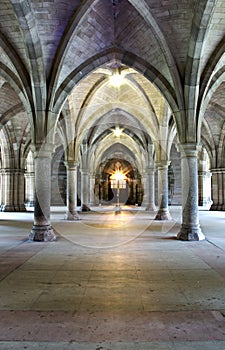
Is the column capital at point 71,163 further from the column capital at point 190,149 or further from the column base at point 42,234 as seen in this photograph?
the column capital at point 190,149

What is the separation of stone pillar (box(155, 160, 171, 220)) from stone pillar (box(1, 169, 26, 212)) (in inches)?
351

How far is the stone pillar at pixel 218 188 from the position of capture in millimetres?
19453

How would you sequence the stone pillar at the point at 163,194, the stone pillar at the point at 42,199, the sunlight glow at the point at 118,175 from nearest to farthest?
the stone pillar at the point at 42,199, the stone pillar at the point at 163,194, the sunlight glow at the point at 118,175

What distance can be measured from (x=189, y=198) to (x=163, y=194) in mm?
5501

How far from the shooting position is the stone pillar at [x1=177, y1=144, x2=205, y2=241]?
793 centimetres

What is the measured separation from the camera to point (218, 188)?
63.9 feet

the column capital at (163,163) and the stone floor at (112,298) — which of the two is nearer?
the stone floor at (112,298)

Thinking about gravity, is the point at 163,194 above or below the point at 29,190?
below

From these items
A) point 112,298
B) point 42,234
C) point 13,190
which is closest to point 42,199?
point 42,234

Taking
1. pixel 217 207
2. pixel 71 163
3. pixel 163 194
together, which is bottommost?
pixel 217 207

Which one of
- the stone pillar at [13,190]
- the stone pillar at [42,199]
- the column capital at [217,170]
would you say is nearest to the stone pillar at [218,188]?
the column capital at [217,170]

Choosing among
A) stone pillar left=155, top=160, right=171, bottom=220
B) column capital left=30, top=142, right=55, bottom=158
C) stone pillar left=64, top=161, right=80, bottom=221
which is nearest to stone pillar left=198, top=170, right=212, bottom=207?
stone pillar left=155, top=160, right=171, bottom=220

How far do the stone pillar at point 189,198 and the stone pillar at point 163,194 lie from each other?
17.2 feet

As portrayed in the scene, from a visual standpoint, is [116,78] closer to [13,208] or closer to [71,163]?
[71,163]
